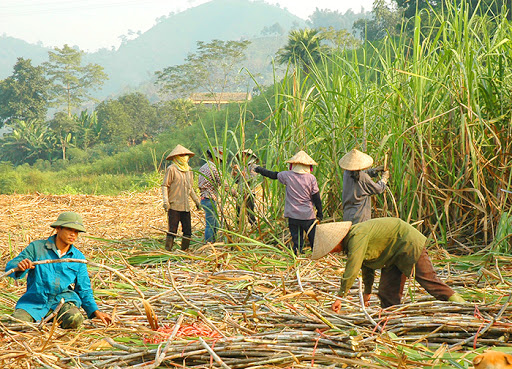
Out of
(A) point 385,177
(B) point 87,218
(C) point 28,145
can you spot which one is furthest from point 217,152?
(C) point 28,145

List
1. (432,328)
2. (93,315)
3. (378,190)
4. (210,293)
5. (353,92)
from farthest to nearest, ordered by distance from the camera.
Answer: (353,92)
(378,190)
(210,293)
(93,315)
(432,328)

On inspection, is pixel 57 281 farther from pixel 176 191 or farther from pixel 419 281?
pixel 176 191

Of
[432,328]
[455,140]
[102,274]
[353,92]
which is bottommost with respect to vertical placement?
[102,274]

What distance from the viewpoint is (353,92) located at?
5449mm

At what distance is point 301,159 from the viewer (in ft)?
17.4

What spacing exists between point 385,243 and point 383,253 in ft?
0.24

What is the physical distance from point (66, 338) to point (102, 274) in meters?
1.52

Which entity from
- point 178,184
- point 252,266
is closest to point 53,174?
point 178,184

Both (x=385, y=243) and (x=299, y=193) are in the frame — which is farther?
(x=299, y=193)

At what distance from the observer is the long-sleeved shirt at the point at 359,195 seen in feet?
15.7

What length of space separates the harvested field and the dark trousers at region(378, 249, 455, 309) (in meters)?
0.12

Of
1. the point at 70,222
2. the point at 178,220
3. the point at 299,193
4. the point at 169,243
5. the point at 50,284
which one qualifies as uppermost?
the point at 70,222

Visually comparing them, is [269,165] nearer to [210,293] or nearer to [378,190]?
[378,190]

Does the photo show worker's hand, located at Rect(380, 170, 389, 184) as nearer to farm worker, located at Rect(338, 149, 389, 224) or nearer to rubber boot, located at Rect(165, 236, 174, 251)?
farm worker, located at Rect(338, 149, 389, 224)
